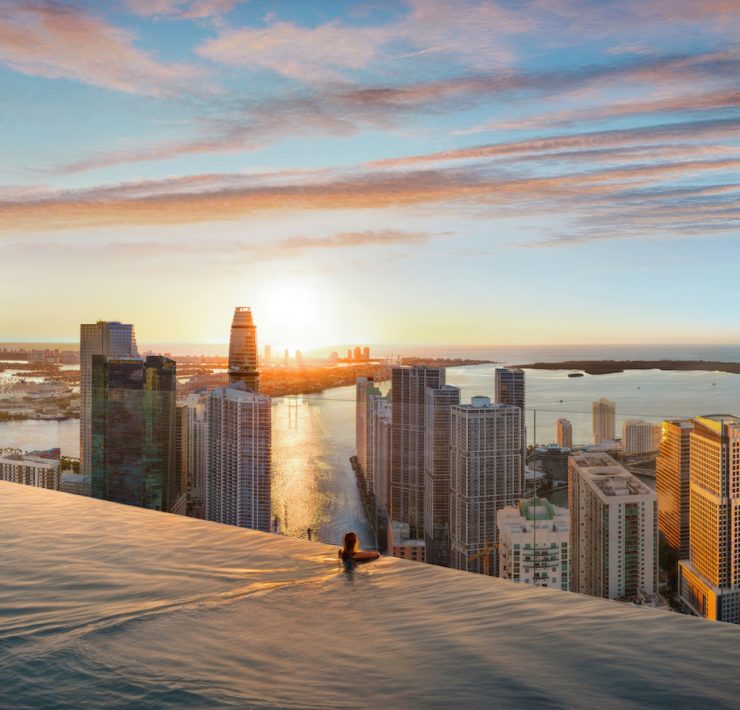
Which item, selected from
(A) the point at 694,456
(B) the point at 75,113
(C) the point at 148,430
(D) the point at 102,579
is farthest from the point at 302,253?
(D) the point at 102,579

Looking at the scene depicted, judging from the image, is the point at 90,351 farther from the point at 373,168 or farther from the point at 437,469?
the point at 437,469

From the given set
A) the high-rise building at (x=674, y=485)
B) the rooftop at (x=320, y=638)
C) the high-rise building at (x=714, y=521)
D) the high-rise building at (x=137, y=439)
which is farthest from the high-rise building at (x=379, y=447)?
the rooftop at (x=320, y=638)

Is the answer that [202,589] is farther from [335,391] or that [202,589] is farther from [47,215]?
[47,215]

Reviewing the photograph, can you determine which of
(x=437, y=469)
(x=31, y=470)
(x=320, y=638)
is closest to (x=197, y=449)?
(x=31, y=470)

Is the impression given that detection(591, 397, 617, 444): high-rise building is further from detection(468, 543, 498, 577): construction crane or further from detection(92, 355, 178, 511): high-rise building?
detection(92, 355, 178, 511): high-rise building

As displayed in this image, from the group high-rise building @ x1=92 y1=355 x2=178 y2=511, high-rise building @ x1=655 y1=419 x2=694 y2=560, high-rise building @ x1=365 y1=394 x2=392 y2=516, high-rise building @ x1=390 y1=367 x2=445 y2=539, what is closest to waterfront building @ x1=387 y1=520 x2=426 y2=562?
high-rise building @ x1=390 y1=367 x2=445 y2=539

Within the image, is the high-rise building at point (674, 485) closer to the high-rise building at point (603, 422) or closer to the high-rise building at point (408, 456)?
the high-rise building at point (603, 422)
